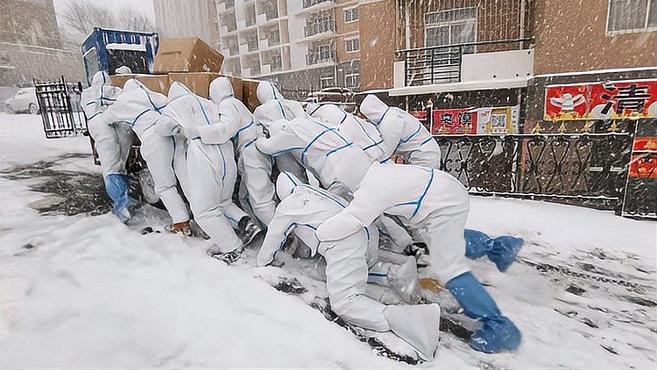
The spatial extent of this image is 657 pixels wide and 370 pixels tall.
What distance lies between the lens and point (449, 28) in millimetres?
6203

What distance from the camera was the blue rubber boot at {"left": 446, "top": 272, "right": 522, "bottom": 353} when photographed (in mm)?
1673

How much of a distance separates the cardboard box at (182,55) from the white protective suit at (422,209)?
2638 mm

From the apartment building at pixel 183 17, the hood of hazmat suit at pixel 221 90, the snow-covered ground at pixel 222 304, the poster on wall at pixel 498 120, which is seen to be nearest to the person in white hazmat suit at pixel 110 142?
the snow-covered ground at pixel 222 304

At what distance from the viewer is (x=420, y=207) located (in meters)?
1.81

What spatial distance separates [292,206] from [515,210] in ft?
9.01

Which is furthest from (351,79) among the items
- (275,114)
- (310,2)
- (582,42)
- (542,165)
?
(582,42)

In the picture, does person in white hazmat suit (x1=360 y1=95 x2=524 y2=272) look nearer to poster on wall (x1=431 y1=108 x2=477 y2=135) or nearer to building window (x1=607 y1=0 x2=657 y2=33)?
poster on wall (x1=431 y1=108 x2=477 y2=135)

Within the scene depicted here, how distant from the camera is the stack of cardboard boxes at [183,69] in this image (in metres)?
3.34

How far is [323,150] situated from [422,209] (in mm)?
1039

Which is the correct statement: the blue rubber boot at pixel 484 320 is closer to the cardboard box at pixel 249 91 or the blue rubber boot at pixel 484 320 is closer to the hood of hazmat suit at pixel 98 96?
the cardboard box at pixel 249 91

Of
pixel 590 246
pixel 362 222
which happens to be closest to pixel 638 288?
pixel 590 246

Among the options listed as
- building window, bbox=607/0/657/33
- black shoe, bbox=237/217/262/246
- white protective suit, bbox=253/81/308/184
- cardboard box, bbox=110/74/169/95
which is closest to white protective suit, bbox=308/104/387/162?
white protective suit, bbox=253/81/308/184

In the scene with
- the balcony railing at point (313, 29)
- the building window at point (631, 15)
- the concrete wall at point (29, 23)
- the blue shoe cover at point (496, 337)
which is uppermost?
the building window at point (631, 15)

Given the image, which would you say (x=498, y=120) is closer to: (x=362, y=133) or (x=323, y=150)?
(x=362, y=133)
